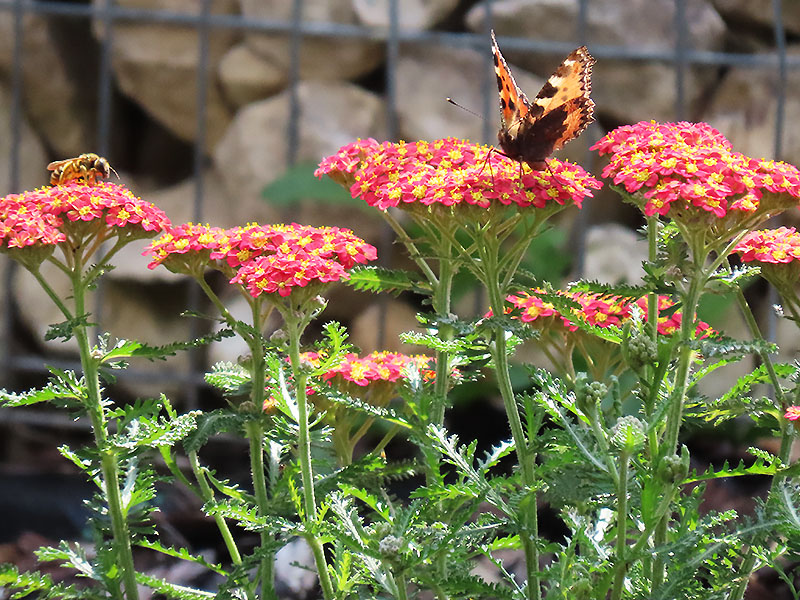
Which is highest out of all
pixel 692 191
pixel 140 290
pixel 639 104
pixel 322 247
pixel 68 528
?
pixel 639 104

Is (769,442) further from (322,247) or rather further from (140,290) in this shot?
(322,247)

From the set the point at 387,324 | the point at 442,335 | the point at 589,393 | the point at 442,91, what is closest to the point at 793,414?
the point at 589,393

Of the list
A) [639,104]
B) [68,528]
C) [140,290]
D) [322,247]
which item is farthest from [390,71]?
[322,247]

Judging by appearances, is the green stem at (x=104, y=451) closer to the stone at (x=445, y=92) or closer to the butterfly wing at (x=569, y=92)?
the butterfly wing at (x=569, y=92)

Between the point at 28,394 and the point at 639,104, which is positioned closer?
the point at 28,394

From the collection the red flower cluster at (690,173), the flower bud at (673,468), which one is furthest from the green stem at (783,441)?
the flower bud at (673,468)

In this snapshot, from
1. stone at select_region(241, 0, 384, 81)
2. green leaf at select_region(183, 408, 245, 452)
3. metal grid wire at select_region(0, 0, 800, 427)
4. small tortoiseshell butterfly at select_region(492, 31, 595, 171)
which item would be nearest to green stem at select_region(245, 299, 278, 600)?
green leaf at select_region(183, 408, 245, 452)

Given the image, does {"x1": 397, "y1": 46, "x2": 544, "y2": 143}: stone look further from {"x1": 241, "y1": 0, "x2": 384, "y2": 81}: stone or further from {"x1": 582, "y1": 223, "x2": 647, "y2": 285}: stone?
{"x1": 582, "y1": 223, "x2": 647, "y2": 285}: stone

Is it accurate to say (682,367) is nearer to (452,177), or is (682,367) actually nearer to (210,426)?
(452,177)
